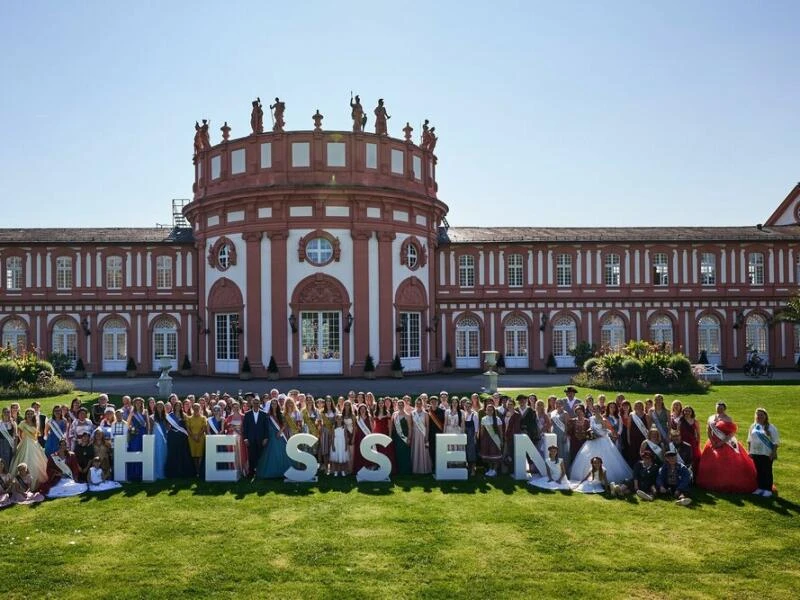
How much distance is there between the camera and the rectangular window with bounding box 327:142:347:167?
29125 mm

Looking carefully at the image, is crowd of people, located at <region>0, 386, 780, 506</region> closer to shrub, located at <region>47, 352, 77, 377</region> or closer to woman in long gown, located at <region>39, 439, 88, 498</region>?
woman in long gown, located at <region>39, 439, 88, 498</region>

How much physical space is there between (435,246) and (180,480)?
2438 centimetres

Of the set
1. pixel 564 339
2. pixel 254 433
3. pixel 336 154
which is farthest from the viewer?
pixel 564 339

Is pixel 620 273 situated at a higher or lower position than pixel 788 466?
higher

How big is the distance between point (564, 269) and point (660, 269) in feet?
18.3

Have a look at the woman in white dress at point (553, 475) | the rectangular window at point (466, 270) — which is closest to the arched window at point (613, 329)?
the rectangular window at point (466, 270)

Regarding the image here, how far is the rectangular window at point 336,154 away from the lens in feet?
95.6

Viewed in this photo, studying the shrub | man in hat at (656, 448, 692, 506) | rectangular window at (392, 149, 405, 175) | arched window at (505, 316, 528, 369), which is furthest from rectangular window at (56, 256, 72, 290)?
man in hat at (656, 448, 692, 506)

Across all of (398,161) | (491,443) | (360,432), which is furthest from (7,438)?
(398,161)

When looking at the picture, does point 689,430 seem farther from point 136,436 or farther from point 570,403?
point 136,436

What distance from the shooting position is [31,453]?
11281mm

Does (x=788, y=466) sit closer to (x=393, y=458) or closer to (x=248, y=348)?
(x=393, y=458)

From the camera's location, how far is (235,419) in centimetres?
1288

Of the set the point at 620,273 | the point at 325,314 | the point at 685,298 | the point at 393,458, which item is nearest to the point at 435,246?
the point at 325,314
